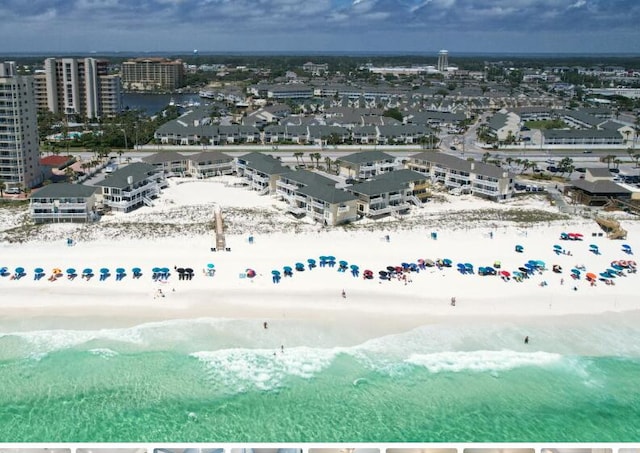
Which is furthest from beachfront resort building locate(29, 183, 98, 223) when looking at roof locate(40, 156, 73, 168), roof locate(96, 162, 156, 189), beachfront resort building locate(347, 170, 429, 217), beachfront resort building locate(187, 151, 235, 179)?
beachfront resort building locate(347, 170, 429, 217)

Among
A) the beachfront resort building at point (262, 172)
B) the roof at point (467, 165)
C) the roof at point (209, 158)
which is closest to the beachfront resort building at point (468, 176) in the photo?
the roof at point (467, 165)

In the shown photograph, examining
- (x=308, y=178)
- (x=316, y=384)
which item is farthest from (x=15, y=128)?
(x=316, y=384)

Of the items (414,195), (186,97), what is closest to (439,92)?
(186,97)

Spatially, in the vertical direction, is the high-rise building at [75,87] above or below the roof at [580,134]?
above

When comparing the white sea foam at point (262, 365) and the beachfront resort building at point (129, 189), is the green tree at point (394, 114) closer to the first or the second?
the beachfront resort building at point (129, 189)

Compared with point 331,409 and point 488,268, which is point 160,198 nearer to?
point 488,268

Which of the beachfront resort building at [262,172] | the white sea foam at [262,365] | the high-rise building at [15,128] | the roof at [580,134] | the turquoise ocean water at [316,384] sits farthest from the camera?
the roof at [580,134]

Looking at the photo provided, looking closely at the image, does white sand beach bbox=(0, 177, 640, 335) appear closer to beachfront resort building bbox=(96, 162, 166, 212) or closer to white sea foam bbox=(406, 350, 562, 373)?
beachfront resort building bbox=(96, 162, 166, 212)
